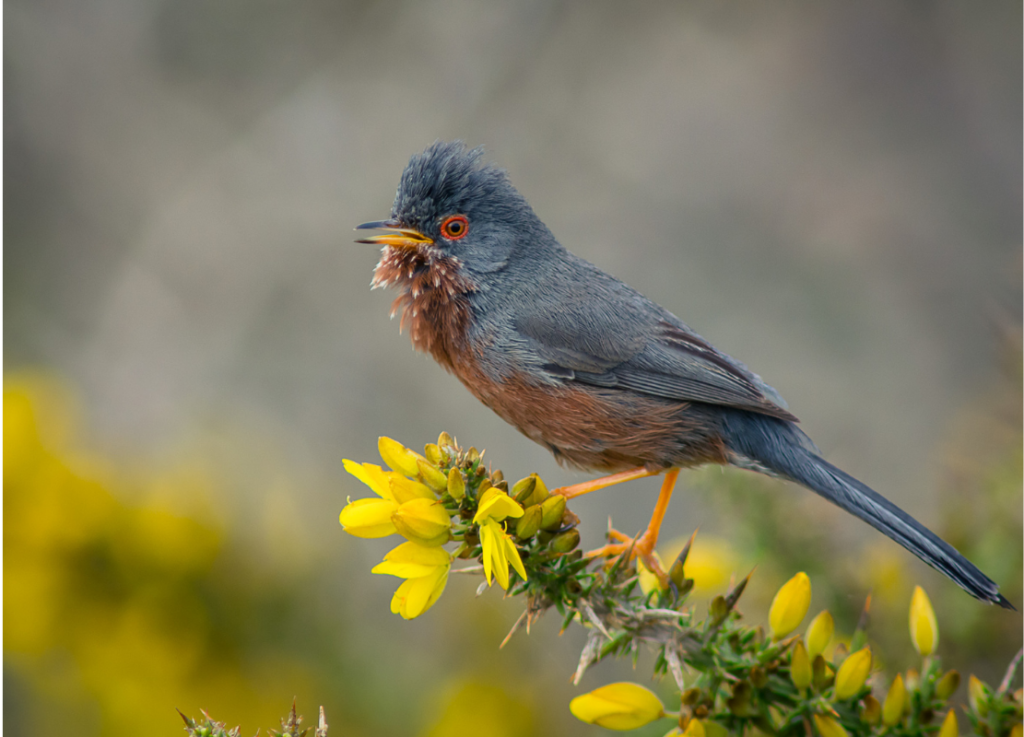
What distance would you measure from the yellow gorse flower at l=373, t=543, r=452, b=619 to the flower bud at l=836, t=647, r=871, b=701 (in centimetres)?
96

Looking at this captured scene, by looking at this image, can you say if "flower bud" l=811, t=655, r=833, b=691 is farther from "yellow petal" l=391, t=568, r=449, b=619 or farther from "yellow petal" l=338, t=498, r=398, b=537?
"yellow petal" l=338, t=498, r=398, b=537

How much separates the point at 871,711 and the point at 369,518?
1280 mm

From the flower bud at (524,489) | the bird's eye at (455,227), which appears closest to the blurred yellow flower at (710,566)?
the flower bud at (524,489)

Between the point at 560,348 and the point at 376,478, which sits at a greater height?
the point at 560,348

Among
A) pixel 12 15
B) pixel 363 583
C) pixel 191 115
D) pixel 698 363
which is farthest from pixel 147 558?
pixel 12 15

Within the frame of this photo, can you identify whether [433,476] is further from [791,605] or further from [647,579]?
[791,605]

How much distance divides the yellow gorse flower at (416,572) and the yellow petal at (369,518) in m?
0.06

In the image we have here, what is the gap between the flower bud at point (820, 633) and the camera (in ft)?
6.34

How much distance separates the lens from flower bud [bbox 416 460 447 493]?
1878 mm

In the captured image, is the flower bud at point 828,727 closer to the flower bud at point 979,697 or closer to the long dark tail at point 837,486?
the flower bud at point 979,697

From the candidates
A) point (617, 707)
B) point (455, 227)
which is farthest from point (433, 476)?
point (455, 227)

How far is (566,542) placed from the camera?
1939mm

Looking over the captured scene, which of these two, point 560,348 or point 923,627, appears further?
point 560,348

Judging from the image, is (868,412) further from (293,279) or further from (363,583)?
(293,279)
